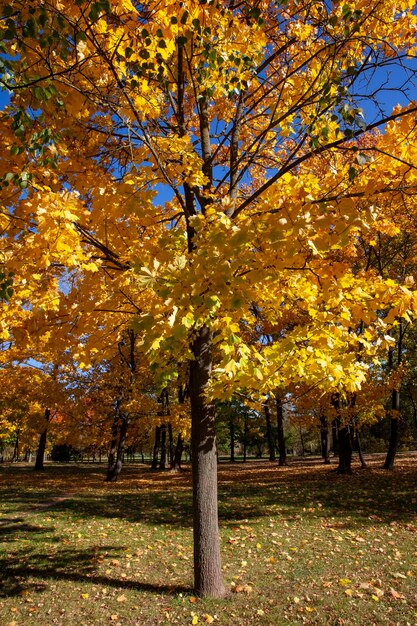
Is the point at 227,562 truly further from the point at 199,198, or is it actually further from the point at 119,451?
the point at 119,451

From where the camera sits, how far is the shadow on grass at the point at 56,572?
4.63 meters

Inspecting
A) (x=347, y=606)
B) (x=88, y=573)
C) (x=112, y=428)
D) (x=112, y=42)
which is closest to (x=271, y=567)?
(x=347, y=606)

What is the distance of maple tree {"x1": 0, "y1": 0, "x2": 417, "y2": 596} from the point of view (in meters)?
2.58

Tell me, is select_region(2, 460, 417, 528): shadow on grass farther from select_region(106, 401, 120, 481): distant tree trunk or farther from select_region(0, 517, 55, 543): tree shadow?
select_region(106, 401, 120, 481): distant tree trunk

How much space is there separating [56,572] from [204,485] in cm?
253

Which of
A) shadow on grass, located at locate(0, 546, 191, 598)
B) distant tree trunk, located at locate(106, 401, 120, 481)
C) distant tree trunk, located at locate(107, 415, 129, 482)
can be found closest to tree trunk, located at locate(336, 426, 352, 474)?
distant tree trunk, located at locate(107, 415, 129, 482)

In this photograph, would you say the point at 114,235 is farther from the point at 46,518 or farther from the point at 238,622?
the point at 46,518

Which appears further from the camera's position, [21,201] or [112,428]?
[112,428]

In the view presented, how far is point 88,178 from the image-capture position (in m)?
4.23

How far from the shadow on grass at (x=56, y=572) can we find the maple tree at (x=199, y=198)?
1.02 metres

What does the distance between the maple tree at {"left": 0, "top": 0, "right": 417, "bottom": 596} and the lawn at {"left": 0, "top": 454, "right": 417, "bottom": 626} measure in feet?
2.35

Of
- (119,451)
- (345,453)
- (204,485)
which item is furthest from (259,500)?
(119,451)

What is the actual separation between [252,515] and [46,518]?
4.28m

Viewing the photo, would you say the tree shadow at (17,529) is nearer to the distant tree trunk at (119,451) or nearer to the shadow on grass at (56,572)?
the shadow on grass at (56,572)
